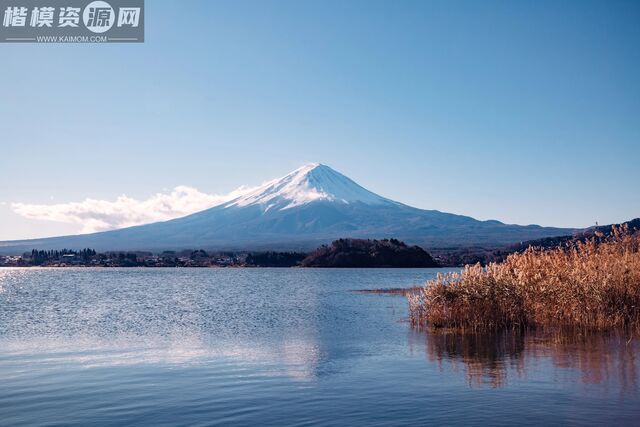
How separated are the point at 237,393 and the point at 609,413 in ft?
25.3

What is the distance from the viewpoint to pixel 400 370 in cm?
1777

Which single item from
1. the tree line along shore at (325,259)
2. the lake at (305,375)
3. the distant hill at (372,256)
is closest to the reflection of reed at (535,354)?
the lake at (305,375)

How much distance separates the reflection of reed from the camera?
15844 millimetres

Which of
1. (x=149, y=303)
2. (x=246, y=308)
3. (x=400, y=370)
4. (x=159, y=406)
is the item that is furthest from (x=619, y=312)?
(x=149, y=303)

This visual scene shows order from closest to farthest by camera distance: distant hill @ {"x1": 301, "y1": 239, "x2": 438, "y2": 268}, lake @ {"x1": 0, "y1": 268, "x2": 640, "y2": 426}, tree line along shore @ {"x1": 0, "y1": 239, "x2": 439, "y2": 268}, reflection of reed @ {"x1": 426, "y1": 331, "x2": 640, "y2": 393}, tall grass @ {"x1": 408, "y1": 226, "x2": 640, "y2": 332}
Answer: lake @ {"x1": 0, "y1": 268, "x2": 640, "y2": 426} < reflection of reed @ {"x1": 426, "y1": 331, "x2": 640, "y2": 393} < tall grass @ {"x1": 408, "y1": 226, "x2": 640, "y2": 332} < distant hill @ {"x1": 301, "y1": 239, "x2": 438, "y2": 268} < tree line along shore @ {"x1": 0, "y1": 239, "x2": 439, "y2": 268}

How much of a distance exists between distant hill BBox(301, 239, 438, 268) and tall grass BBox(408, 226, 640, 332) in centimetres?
9311

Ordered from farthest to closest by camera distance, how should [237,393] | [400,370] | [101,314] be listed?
[101,314], [400,370], [237,393]

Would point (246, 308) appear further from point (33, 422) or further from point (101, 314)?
point (33, 422)

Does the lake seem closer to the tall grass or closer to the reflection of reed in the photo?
the reflection of reed

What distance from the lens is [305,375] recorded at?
1742 centimetres

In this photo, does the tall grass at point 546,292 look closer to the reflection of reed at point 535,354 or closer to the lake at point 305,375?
the reflection of reed at point 535,354

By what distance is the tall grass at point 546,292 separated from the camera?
2295 cm

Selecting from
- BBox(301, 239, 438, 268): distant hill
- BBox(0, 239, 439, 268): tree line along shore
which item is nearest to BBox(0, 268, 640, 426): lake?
BBox(301, 239, 438, 268): distant hill

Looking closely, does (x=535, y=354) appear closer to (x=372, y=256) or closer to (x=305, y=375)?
(x=305, y=375)
